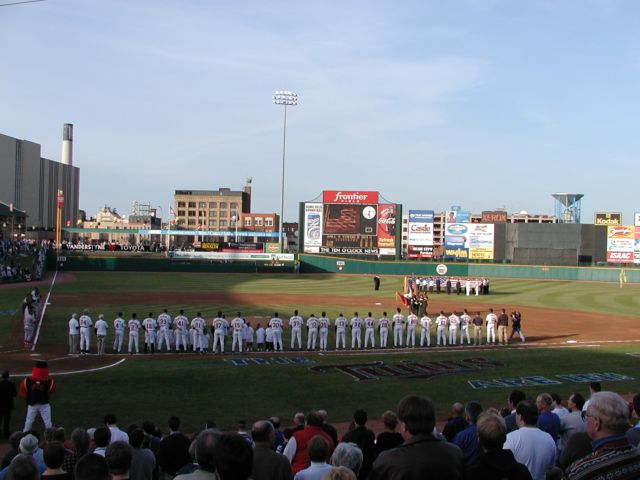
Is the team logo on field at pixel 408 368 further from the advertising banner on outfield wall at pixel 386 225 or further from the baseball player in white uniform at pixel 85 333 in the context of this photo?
the advertising banner on outfield wall at pixel 386 225

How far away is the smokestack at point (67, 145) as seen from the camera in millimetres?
127500

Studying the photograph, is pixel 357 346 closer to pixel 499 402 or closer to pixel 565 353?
pixel 565 353

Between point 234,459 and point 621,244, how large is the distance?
253 feet

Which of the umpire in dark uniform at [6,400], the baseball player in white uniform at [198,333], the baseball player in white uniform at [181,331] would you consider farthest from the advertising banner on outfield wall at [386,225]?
the umpire in dark uniform at [6,400]

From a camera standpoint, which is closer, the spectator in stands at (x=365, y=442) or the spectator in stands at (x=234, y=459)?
the spectator in stands at (x=234, y=459)

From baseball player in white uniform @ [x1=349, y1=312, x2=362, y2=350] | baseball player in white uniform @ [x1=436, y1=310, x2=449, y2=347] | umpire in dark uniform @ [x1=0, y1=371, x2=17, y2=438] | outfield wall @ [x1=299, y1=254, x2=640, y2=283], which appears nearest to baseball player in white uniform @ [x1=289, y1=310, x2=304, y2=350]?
baseball player in white uniform @ [x1=349, y1=312, x2=362, y2=350]

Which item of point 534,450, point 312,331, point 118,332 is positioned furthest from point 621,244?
point 534,450

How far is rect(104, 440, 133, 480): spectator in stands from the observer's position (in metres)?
5.20

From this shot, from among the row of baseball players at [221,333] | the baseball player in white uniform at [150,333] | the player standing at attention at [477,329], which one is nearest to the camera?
the row of baseball players at [221,333]

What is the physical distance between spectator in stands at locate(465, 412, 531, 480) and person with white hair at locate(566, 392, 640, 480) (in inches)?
34.3

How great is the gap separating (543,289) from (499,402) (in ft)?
139

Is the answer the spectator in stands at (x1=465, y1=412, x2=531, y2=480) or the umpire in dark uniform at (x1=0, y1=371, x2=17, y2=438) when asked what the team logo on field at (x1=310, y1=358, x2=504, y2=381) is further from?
the spectator in stands at (x1=465, y1=412, x2=531, y2=480)

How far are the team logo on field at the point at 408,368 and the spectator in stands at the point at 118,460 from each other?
13684mm

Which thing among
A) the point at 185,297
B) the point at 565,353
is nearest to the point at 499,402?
the point at 565,353
